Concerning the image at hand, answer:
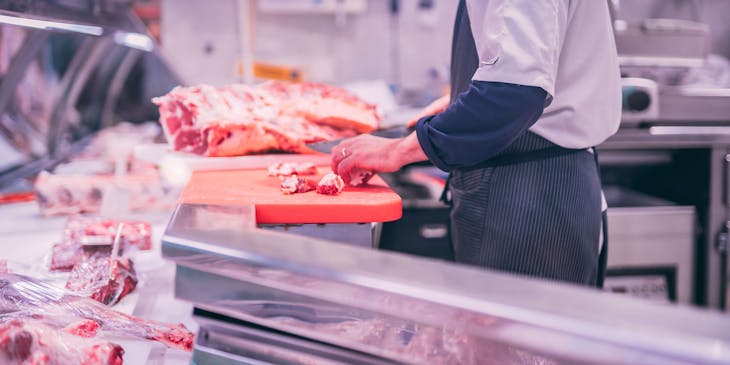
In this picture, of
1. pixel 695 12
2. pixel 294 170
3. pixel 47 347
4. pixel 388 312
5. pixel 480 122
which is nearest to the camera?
pixel 388 312

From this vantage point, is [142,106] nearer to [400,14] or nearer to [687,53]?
[400,14]

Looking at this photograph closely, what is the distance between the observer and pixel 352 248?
74 cm

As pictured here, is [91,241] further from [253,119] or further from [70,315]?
[253,119]

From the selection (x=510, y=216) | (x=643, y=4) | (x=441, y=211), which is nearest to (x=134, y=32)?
(x=441, y=211)

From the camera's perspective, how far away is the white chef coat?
1.13 metres

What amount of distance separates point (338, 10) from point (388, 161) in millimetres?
3487

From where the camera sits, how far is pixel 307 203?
1190 millimetres

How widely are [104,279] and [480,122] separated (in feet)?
2.64

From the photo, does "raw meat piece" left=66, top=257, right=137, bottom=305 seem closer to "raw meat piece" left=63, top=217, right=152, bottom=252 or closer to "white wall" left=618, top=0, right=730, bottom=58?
"raw meat piece" left=63, top=217, right=152, bottom=252

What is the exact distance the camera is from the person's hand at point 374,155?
128 cm

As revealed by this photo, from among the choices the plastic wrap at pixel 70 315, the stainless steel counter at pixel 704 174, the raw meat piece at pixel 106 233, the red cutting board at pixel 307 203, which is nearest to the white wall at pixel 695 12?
the stainless steel counter at pixel 704 174

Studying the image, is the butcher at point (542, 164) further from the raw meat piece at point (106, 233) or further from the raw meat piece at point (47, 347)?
the raw meat piece at point (47, 347)

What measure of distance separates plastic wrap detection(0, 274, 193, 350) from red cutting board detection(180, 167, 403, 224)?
0.24 m

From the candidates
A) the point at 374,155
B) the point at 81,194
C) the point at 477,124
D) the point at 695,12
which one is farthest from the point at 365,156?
the point at 695,12
